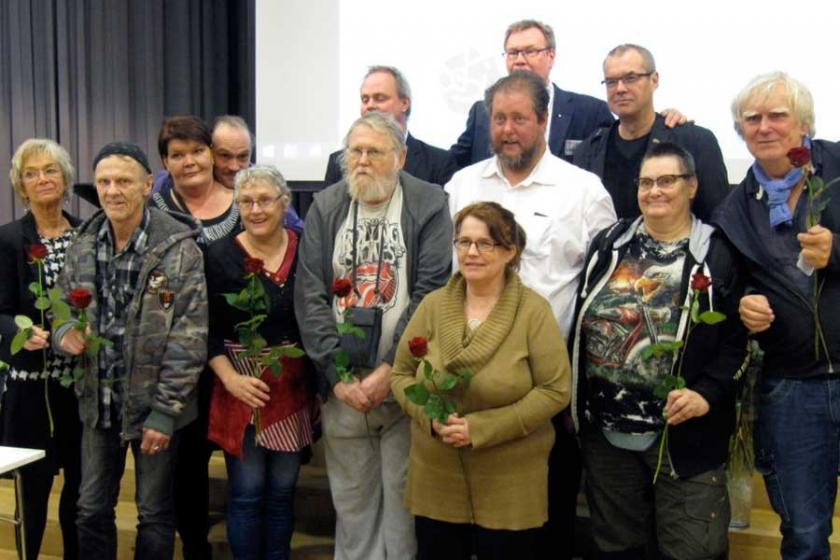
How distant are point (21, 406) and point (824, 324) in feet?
8.27

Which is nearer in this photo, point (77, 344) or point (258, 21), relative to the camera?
point (77, 344)

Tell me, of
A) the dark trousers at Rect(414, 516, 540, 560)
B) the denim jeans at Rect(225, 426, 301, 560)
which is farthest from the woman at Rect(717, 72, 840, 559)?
the denim jeans at Rect(225, 426, 301, 560)

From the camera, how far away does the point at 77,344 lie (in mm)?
2525

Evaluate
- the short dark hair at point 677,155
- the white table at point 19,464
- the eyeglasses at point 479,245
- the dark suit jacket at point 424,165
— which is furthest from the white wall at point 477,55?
the white table at point 19,464

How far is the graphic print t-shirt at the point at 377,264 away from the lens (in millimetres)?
2533

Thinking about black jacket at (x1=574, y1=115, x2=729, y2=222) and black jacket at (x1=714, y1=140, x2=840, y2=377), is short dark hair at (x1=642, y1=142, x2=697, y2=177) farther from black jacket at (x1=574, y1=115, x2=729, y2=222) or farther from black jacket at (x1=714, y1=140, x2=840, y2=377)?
black jacket at (x1=574, y1=115, x2=729, y2=222)

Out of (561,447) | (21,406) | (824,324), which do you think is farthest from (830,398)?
(21,406)

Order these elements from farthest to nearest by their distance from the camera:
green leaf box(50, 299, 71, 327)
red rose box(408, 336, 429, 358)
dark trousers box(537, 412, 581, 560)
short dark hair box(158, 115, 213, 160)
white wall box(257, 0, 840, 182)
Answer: white wall box(257, 0, 840, 182), short dark hair box(158, 115, 213, 160), dark trousers box(537, 412, 581, 560), green leaf box(50, 299, 71, 327), red rose box(408, 336, 429, 358)

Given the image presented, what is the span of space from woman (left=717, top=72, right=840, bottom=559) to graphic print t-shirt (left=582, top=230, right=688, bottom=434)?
0.19m

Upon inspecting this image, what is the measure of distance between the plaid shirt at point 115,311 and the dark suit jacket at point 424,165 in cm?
89

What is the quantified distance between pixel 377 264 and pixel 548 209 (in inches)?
22.0

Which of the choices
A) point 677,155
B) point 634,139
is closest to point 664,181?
point 677,155

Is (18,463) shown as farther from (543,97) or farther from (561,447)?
(543,97)

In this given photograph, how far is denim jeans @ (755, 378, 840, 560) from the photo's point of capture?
2.16m
